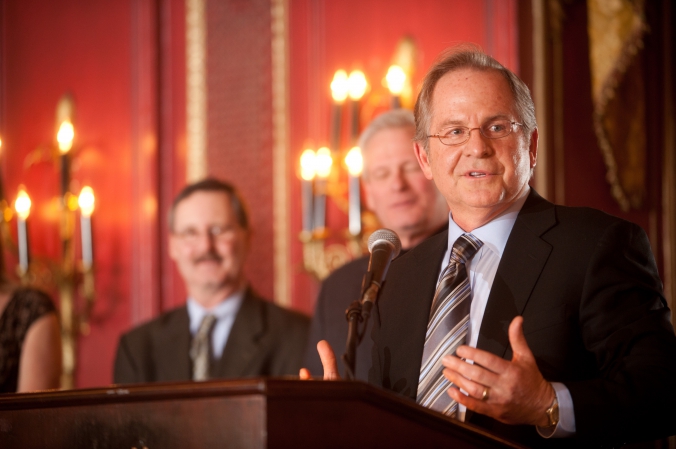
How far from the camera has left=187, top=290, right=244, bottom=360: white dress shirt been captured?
3.38 meters

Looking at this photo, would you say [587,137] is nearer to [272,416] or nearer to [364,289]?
[364,289]

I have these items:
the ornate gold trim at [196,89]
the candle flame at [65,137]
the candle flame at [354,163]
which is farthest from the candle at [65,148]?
the candle flame at [354,163]

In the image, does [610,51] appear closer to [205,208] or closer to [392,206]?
[392,206]

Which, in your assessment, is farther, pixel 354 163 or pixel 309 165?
pixel 309 165

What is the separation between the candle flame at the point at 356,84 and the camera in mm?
3709

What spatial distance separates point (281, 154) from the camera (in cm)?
425

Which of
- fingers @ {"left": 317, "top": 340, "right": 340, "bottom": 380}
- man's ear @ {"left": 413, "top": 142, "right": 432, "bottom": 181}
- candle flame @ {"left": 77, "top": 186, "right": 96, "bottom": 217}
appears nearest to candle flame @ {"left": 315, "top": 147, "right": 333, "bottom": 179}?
candle flame @ {"left": 77, "top": 186, "right": 96, "bottom": 217}

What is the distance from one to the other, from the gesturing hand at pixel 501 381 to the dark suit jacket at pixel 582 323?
4.1 inches

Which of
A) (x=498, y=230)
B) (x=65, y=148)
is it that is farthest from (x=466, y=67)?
(x=65, y=148)

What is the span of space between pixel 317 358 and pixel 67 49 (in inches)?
133

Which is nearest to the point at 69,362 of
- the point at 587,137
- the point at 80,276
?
the point at 80,276

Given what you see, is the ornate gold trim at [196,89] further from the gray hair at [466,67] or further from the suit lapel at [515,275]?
the suit lapel at [515,275]

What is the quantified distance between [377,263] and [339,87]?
231 centimetres

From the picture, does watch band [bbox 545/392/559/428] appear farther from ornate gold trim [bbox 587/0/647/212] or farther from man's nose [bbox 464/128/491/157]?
ornate gold trim [bbox 587/0/647/212]
